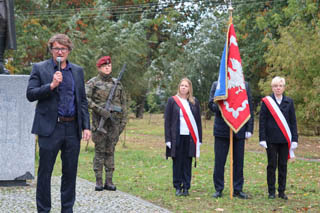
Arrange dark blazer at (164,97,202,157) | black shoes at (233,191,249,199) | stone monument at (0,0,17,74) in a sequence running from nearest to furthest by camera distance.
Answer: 1. black shoes at (233,191,249,199)
2. dark blazer at (164,97,202,157)
3. stone monument at (0,0,17,74)

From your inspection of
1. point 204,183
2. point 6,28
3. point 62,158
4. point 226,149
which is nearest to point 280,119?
point 226,149

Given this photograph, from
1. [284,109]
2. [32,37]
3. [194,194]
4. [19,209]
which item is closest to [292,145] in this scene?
[284,109]

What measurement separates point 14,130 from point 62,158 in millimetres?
2864

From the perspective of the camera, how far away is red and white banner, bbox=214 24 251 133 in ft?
25.8

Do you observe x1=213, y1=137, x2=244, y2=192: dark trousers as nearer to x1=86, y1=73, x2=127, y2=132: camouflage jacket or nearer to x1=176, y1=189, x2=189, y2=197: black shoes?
x1=176, y1=189, x2=189, y2=197: black shoes

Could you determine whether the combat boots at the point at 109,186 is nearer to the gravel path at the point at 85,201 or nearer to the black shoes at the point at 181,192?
the gravel path at the point at 85,201

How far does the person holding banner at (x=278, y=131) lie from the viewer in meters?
7.89

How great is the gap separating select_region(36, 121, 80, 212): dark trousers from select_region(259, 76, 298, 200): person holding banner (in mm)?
3292

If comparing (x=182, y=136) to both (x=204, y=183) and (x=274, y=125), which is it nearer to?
(x=274, y=125)

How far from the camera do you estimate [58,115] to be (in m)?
5.50

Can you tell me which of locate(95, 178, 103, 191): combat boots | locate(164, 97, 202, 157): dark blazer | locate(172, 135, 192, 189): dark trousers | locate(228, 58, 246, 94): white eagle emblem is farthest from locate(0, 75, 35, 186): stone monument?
locate(228, 58, 246, 94): white eagle emblem

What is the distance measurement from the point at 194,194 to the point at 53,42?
13.0ft

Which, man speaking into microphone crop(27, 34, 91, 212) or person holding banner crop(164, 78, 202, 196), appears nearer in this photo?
man speaking into microphone crop(27, 34, 91, 212)

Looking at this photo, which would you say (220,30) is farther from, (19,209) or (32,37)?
(19,209)
